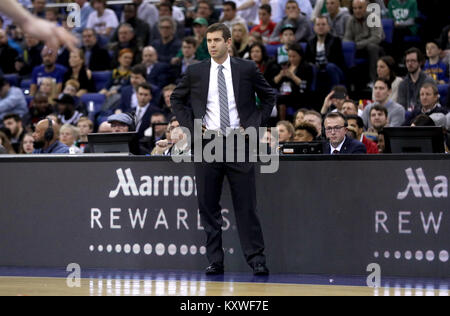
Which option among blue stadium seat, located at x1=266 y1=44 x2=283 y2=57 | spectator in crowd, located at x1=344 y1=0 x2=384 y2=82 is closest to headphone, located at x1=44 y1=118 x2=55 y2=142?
blue stadium seat, located at x1=266 y1=44 x2=283 y2=57

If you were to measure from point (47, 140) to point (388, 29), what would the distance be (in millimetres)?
6566

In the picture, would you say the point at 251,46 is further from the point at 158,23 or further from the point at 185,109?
the point at 185,109

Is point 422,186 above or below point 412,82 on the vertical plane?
below

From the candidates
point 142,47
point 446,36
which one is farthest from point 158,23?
point 446,36

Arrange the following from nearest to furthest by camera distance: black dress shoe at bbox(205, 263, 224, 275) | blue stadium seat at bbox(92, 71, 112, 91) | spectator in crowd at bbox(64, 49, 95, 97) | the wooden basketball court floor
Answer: the wooden basketball court floor → black dress shoe at bbox(205, 263, 224, 275) → spectator in crowd at bbox(64, 49, 95, 97) → blue stadium seat at bbox(92, 71, 112, 91)

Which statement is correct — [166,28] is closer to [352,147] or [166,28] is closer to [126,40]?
[126,40]

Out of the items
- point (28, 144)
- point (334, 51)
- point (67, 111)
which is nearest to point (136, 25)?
point (67, 111)

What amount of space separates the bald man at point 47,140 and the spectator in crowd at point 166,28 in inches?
206

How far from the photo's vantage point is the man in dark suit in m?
8.16

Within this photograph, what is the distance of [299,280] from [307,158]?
1.31 meters

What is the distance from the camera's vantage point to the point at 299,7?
1523 cm

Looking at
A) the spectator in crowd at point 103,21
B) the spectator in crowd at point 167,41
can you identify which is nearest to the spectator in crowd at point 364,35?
the spectator in crowd at point 167,41

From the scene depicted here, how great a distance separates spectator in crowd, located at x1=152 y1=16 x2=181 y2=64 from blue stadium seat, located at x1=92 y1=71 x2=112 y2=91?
1208 millimetres

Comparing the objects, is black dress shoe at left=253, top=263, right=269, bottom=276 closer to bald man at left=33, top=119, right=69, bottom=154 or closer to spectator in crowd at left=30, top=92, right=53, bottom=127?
bald man at left=33, top=119, right=69, bottom=154
